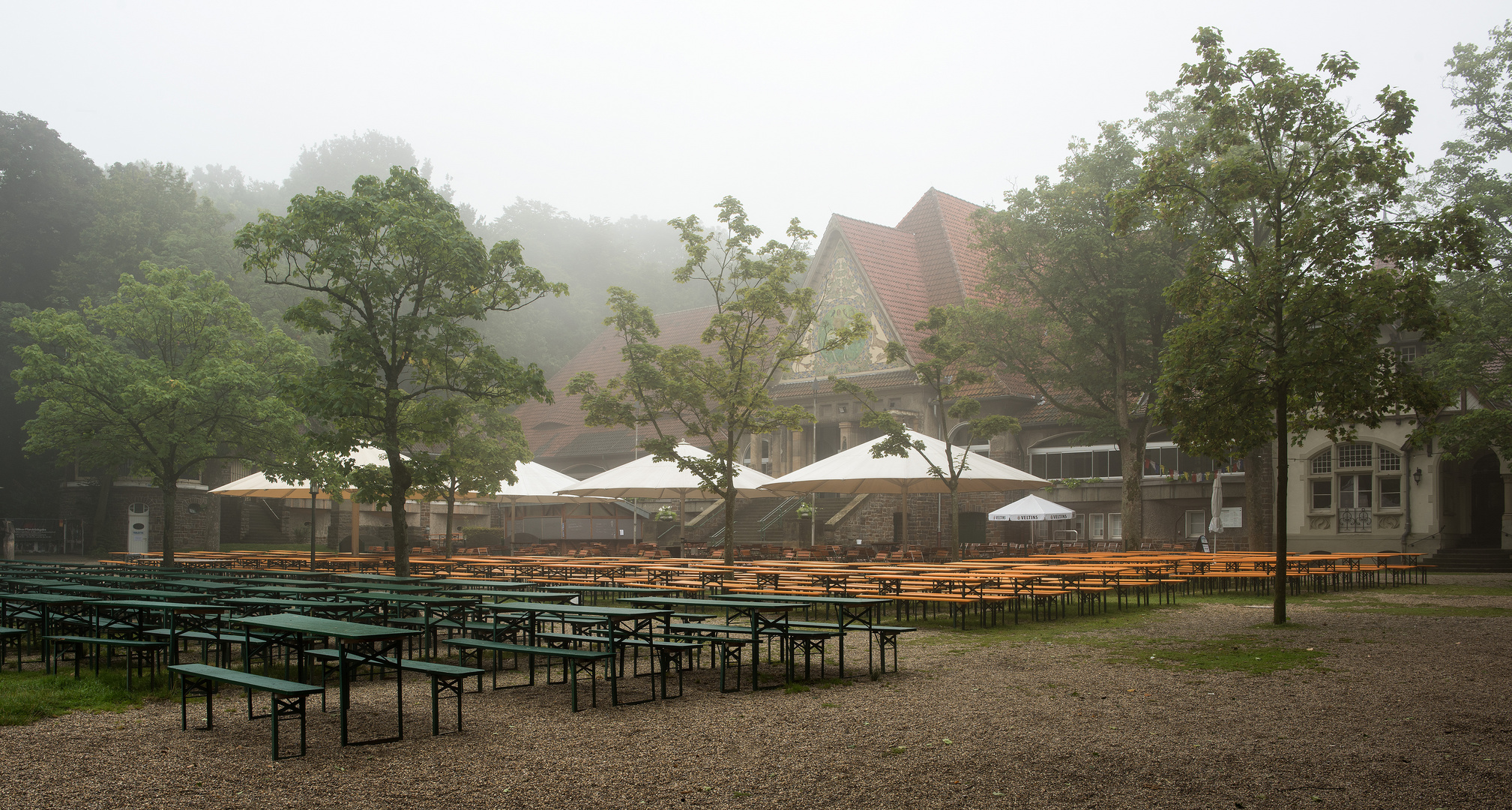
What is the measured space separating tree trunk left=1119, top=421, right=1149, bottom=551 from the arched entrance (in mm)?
10528

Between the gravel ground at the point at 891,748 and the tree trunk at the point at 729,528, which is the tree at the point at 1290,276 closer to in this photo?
the gravel ground at the point at 891,748

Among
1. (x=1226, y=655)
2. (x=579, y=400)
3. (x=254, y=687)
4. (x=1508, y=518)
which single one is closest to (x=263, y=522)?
(x=579, y=400)

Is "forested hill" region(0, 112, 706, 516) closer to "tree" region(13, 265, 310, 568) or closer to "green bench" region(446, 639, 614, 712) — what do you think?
"tree" region(13, 265, 310, 568)

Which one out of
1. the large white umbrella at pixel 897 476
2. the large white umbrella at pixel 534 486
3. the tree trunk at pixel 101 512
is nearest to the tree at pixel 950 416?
the large white umbrella at pixel 897 476

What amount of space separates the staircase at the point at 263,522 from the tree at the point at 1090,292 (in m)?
28.6

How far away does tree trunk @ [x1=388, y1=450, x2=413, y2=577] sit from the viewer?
1706 centimetres

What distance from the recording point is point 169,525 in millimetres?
24047

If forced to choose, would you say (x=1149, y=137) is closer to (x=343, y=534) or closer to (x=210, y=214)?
(x=343, y=534)

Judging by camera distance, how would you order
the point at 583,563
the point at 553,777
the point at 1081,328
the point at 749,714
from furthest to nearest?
1. the point at 1081,328
2. the point at 583,563
3. the point at 749,714
4. the point at 553,777

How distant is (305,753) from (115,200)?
1748 inches

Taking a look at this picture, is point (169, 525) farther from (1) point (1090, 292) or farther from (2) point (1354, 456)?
(2) point (1354, 456)

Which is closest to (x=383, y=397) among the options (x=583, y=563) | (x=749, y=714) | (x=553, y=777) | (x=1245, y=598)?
(x=583, y=563)

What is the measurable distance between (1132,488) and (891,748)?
24.8 m

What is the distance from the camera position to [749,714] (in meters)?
8.63
